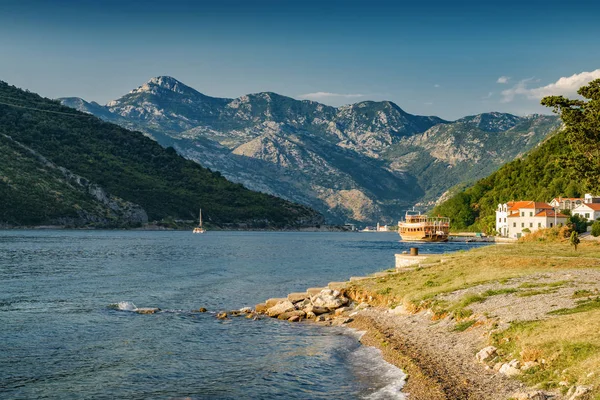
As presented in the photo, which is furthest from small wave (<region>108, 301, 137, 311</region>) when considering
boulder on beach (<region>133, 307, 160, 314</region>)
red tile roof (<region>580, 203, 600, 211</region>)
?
red tile roof (<region>580, 203, 600, 211</region>)

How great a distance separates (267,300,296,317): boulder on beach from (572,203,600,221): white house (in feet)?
441

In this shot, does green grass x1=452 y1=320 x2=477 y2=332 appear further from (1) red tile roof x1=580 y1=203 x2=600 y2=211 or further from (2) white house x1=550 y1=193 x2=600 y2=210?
(2) white house x1=550 y1=193 x2=600 y2=210

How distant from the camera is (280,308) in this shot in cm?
4978

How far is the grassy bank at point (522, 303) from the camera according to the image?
21797 mm

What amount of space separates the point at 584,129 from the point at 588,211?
A: 135451mm

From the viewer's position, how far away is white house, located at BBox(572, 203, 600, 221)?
16025 centimetres

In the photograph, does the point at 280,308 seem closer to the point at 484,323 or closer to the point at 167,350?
the point at 167,350

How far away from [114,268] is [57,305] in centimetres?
4421

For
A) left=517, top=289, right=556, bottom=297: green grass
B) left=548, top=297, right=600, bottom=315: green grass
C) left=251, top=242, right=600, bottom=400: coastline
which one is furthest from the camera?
left=517, top=289, right=556, bottom=297: green grass

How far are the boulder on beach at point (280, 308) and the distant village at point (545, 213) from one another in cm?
12931

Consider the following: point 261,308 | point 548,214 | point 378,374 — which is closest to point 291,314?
point 261,308

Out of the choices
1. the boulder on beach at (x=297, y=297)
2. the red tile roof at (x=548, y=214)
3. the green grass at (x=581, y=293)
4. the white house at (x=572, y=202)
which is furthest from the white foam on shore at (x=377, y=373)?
the white house at (x=572, y=202)

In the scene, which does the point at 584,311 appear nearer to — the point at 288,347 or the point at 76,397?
the point at 288,347

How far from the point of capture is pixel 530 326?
26.5 m
